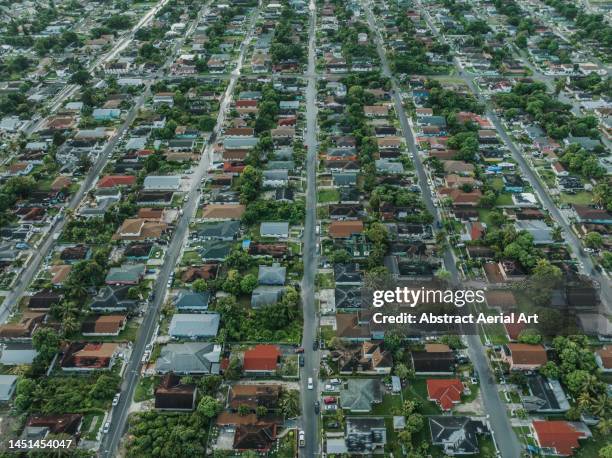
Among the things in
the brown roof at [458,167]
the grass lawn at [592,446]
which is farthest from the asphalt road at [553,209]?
the grass lawn at [592,446]

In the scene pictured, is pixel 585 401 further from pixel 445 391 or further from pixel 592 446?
pixel 445 391

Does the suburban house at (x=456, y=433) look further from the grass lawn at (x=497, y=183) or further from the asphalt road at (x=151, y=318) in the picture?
the grass lawn at (x=497, y=183)

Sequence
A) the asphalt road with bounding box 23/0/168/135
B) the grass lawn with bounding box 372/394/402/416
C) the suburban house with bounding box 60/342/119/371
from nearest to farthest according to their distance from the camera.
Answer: the grass lawn with bounding box 372/394/402/416, the suburban house with bounding box 60/342/119/371, the asphalt road with bounding box 23/0/168/135

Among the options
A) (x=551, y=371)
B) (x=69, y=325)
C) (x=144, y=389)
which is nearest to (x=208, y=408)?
(x=144, y=389)

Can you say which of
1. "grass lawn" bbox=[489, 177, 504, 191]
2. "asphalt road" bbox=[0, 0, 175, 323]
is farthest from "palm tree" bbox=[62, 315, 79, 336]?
"grass lawn" bbox=[489, 177, 504, 191]

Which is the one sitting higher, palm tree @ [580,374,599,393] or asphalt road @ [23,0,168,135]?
asphalt road @ [23,0,168,135]

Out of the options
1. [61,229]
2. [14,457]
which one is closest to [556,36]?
[61,229]

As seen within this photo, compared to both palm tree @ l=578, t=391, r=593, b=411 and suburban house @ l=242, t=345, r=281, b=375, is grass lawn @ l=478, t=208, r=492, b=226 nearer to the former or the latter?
palm tree @ l=578, t=391, r=593, b=411
